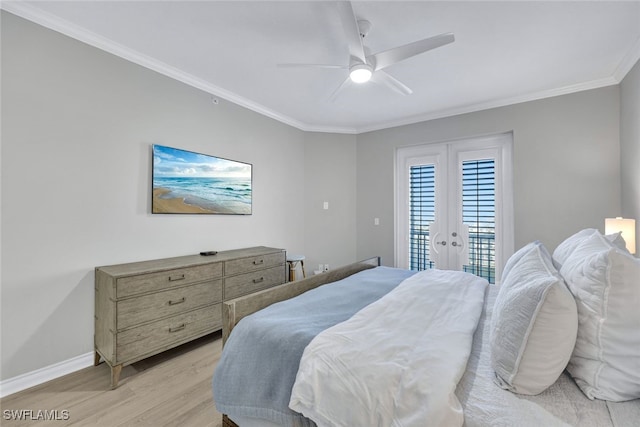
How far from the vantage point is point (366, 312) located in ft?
4.81

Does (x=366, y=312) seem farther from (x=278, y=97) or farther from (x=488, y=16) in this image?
(x=278, y=97)

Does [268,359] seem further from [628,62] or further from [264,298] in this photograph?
[628,62]

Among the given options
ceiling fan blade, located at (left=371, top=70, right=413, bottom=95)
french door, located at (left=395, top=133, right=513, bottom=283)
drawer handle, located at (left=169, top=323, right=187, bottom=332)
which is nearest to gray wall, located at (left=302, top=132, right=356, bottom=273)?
french door, located at (left=395, top=133, right=513, bottom=283)

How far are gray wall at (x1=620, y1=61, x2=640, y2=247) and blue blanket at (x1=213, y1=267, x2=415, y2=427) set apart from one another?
2.84 metres

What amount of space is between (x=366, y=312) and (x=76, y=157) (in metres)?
2.45

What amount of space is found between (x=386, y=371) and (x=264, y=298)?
911 millimetres

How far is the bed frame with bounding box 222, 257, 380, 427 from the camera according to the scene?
1489mm

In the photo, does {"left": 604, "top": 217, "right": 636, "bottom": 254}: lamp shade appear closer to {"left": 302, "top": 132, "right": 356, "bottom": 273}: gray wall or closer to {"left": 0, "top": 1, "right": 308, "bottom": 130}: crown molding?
{"left": 302, "top": 132, "right": 356, "bottom": 273}: gray wall

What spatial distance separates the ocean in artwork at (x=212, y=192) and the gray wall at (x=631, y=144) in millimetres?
3823

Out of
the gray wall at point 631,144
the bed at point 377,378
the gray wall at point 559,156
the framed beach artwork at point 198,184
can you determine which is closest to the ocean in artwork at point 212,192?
the framed beach artwork at point 198,184

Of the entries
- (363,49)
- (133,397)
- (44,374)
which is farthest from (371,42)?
(44,374)

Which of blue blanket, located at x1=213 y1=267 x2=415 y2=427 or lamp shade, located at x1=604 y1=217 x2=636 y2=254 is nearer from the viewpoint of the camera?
blue blanket, located at x1=213 y1=267 x2=415 y2=427

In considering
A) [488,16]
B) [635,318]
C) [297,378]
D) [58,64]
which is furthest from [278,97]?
[635,318]

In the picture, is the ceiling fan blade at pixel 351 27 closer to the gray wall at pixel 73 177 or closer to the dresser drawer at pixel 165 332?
the gray wall at pixel 73 177
